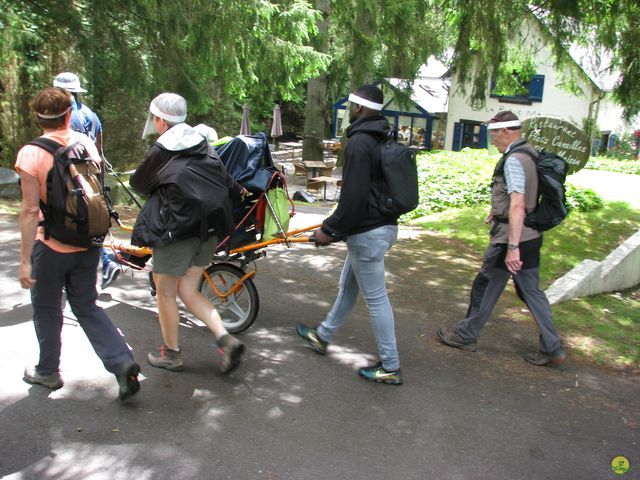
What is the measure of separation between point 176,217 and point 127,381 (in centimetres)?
103

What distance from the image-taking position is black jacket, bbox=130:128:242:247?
3896 millimetres

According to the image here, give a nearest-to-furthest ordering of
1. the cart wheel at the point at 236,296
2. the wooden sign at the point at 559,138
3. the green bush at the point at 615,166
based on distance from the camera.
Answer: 1. the cart wheel at the point at 236,296
2. the wooden sign at the point at 559,138
3. the green bush at the point at 615,166

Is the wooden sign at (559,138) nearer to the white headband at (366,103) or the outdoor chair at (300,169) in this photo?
the white headband at (366,103)

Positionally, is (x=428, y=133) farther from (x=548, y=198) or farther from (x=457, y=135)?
(x=548, y=198)

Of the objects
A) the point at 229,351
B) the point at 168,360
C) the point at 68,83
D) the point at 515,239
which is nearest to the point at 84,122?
the point at 68,83

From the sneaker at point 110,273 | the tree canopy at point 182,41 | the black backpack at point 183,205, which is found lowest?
the sneaker at point 110,273

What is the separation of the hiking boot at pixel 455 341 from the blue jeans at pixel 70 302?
8.49 ft

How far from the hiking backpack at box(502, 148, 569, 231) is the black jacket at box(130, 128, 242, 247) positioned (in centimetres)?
231

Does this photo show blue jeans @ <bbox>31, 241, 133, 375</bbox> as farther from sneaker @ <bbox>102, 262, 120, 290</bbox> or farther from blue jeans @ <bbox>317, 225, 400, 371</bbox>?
blue jeans @ <bbox>317, 225, 400, 371</bbox>

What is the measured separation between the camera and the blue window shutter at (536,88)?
31.3 m

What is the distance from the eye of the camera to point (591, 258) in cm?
845

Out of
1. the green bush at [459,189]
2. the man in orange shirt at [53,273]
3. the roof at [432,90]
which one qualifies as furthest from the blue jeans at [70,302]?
the roof at [432,90]

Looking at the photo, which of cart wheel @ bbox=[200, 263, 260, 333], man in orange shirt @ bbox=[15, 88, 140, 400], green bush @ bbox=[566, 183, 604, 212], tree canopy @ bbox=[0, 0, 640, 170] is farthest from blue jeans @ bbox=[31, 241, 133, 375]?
green bush @ bbox=[566, 183, 604, 212]

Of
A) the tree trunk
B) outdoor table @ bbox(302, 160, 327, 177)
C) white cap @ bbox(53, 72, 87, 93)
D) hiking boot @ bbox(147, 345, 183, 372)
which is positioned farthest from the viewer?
the tree trunk
